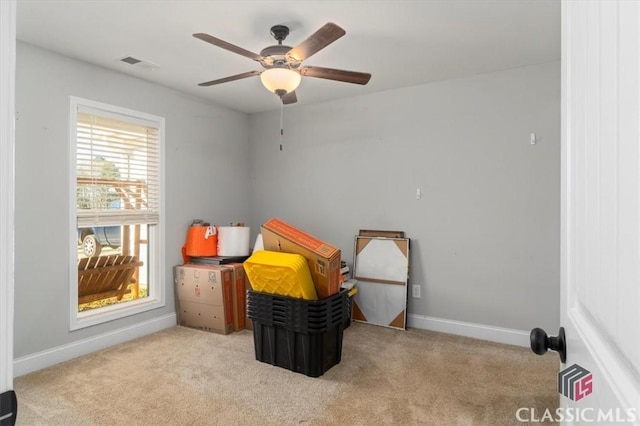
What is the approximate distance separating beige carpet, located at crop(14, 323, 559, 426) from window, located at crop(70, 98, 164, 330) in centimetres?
58

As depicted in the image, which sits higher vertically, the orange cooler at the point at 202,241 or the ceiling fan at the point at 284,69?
the ceiling fan at the point at 284,69

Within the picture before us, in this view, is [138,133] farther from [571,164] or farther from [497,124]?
[571,164]

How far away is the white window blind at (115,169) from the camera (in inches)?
126

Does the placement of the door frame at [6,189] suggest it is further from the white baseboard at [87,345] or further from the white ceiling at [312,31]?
the white baseboard at [87,345]

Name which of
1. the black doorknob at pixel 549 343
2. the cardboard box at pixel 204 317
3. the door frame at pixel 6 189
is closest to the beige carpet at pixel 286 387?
the cardboard box at pixel 204 317

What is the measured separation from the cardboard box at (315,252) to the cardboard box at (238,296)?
1.15 m

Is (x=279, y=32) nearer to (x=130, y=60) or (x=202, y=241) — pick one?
(x=130, y=60)

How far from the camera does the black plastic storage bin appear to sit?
8.63ft

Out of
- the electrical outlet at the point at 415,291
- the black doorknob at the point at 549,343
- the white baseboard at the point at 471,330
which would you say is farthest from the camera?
the electrical outlet at the point at 415,291

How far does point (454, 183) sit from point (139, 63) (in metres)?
3.19

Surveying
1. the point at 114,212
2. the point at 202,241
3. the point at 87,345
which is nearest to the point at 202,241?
the point at 202,241

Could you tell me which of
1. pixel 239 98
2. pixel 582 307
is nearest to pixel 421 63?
pixel 239 98

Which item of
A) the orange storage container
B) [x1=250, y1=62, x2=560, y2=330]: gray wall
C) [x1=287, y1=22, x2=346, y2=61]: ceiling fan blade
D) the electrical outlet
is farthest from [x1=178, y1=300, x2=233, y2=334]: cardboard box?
[x1=287, y1=22, x2=346, y2=61]: ceiling fan blade

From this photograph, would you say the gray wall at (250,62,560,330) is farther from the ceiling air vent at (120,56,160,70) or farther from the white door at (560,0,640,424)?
the white door at (560,0,640,424)
